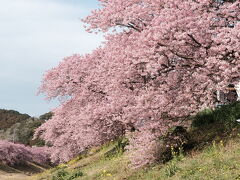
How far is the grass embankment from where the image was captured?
1043 cm

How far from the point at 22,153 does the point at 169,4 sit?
39606 mm

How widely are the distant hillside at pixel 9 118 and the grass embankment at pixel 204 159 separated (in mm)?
98099

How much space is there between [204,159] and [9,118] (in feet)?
372

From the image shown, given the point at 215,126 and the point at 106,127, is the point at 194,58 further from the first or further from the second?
the point at 106,127

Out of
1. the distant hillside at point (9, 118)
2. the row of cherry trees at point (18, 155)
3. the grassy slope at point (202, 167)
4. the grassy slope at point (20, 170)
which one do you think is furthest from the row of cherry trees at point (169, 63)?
the distant hillside at point (9, 118)

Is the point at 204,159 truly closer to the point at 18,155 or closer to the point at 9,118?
the point at 18,155

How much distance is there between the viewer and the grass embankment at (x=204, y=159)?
10430 millimetres

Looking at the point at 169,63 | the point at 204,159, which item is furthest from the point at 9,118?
the point at 204,159

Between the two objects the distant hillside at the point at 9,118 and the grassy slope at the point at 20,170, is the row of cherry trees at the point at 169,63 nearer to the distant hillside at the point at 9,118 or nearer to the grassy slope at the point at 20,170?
the grassy slope at the point at 20,170

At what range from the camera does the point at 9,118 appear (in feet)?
388

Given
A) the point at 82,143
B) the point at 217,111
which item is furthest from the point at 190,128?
the point at 82,143

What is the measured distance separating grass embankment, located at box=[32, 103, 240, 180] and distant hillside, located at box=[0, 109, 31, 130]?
3862 inches

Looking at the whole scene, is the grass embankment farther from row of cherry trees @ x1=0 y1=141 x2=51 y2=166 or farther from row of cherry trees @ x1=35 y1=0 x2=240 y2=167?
row of cherry trees @ x1=0 y1=141 x2=51 y2=166

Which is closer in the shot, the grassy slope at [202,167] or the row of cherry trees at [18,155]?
the grassy slope at [202,167]
